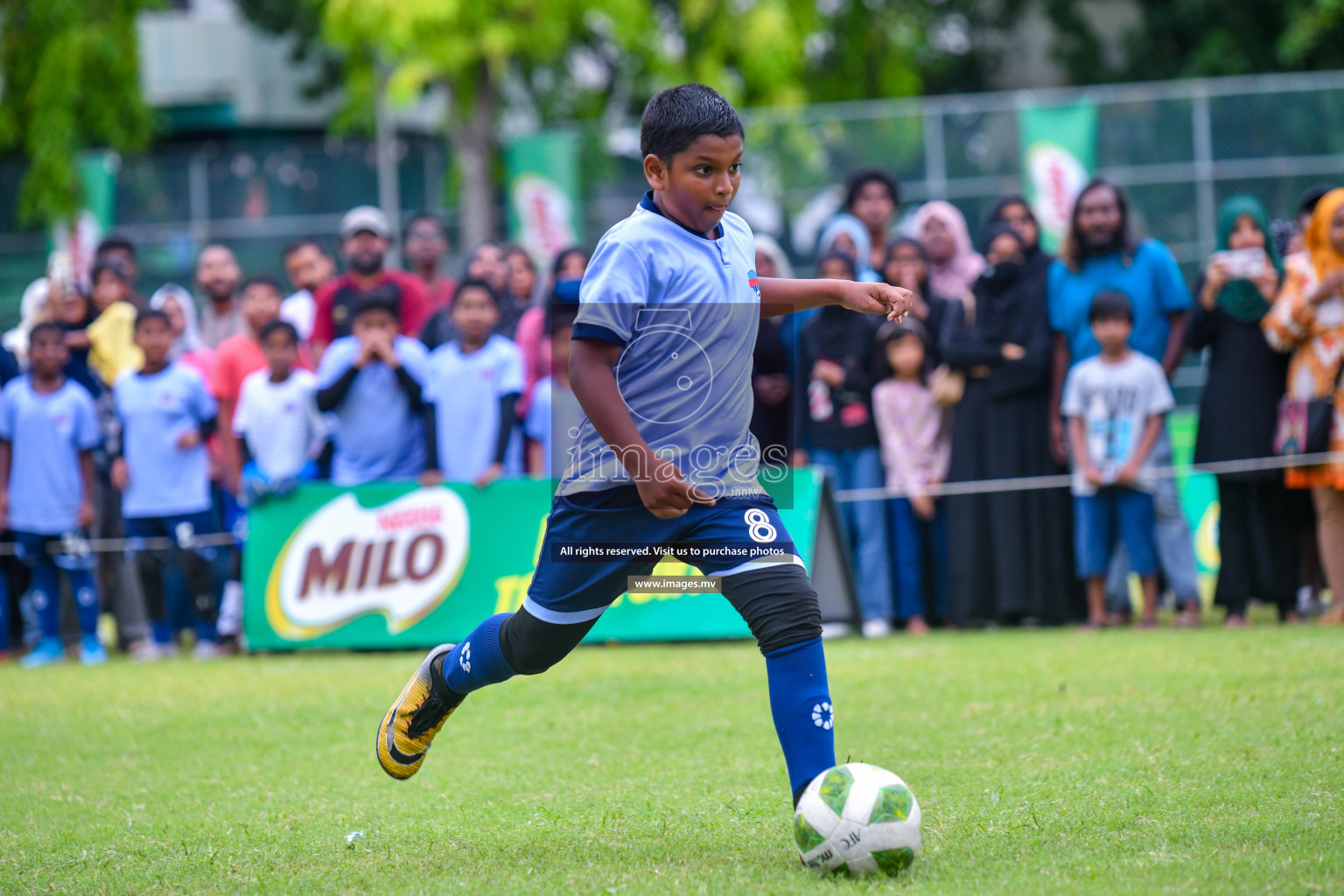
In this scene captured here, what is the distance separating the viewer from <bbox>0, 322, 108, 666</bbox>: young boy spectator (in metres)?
9.43

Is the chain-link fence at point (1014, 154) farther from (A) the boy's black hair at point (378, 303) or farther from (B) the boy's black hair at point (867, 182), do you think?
(A) the boy's black hair at point (378, 303)

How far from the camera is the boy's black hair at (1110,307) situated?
8438 millimetres

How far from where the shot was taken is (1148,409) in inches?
335

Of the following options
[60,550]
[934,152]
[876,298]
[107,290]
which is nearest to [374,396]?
[60,550]

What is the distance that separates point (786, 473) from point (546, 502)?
3164mm

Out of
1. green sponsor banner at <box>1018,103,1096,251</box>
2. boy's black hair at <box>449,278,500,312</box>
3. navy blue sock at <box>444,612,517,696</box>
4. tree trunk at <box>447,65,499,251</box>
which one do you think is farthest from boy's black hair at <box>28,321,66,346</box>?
green sponsor banner at <box>1018,103,1096,251</box>

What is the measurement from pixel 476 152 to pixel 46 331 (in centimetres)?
1141

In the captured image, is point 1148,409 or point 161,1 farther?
point 161,1

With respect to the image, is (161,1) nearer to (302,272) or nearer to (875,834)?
(302,272)

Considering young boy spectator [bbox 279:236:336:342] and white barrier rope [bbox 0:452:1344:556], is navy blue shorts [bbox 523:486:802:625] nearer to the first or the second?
white barrier rope [bbox 0:452:1344:556]

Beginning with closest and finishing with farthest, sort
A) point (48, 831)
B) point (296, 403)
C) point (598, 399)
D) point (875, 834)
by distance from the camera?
point (875, 834), point (598, 399), point (48, 831), point (296, 403)

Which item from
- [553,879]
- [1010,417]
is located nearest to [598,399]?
[553,879]

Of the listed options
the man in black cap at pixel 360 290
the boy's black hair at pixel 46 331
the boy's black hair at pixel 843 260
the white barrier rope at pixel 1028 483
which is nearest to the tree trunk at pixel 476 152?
the man in black cap at pixel 360 290

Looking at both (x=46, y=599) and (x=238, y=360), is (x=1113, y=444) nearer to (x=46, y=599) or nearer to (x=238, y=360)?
(x=238, y=360)
